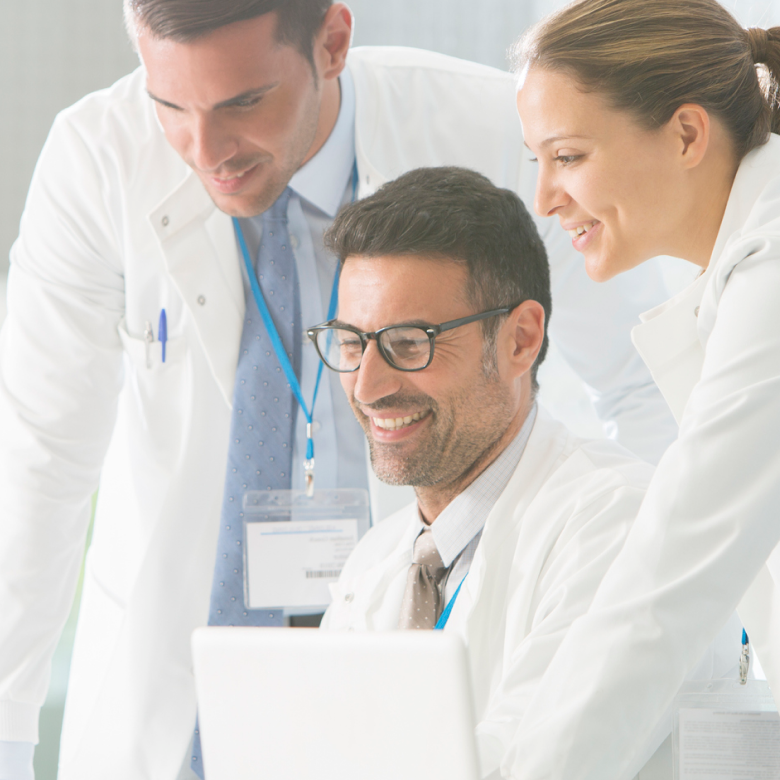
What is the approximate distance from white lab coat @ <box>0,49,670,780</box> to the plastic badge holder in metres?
0.87

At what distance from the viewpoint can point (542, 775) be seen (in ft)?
2.85

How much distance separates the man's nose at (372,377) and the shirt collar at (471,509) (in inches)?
7.7

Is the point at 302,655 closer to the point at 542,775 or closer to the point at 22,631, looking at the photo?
the point at 542,775

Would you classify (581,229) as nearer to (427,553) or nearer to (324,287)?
(427,553)

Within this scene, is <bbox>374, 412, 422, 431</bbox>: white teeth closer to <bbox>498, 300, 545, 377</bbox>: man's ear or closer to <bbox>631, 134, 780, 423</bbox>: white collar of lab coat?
<bbox>498, 300, 545, 377</bbox>: man's ear

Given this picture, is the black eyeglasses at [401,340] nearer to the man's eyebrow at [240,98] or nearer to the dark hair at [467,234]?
the dark hair at [467,234]

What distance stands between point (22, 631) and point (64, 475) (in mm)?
279

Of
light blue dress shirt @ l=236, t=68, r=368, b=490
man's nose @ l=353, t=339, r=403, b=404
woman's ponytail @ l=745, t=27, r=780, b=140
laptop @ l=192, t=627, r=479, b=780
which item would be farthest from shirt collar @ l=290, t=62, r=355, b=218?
laptop @ l=192, t=627, r=479, b=780

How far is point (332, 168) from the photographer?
5.87 feet

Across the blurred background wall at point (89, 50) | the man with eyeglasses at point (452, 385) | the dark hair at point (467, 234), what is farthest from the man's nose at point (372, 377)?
the blurred background wall at point (89, 50)

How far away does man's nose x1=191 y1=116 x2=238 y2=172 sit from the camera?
1.56m

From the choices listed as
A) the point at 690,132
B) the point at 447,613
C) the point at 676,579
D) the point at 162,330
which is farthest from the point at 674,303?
the point at 162,330

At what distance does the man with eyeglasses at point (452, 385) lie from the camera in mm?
1368

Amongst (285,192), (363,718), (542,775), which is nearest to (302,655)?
(363,718)
